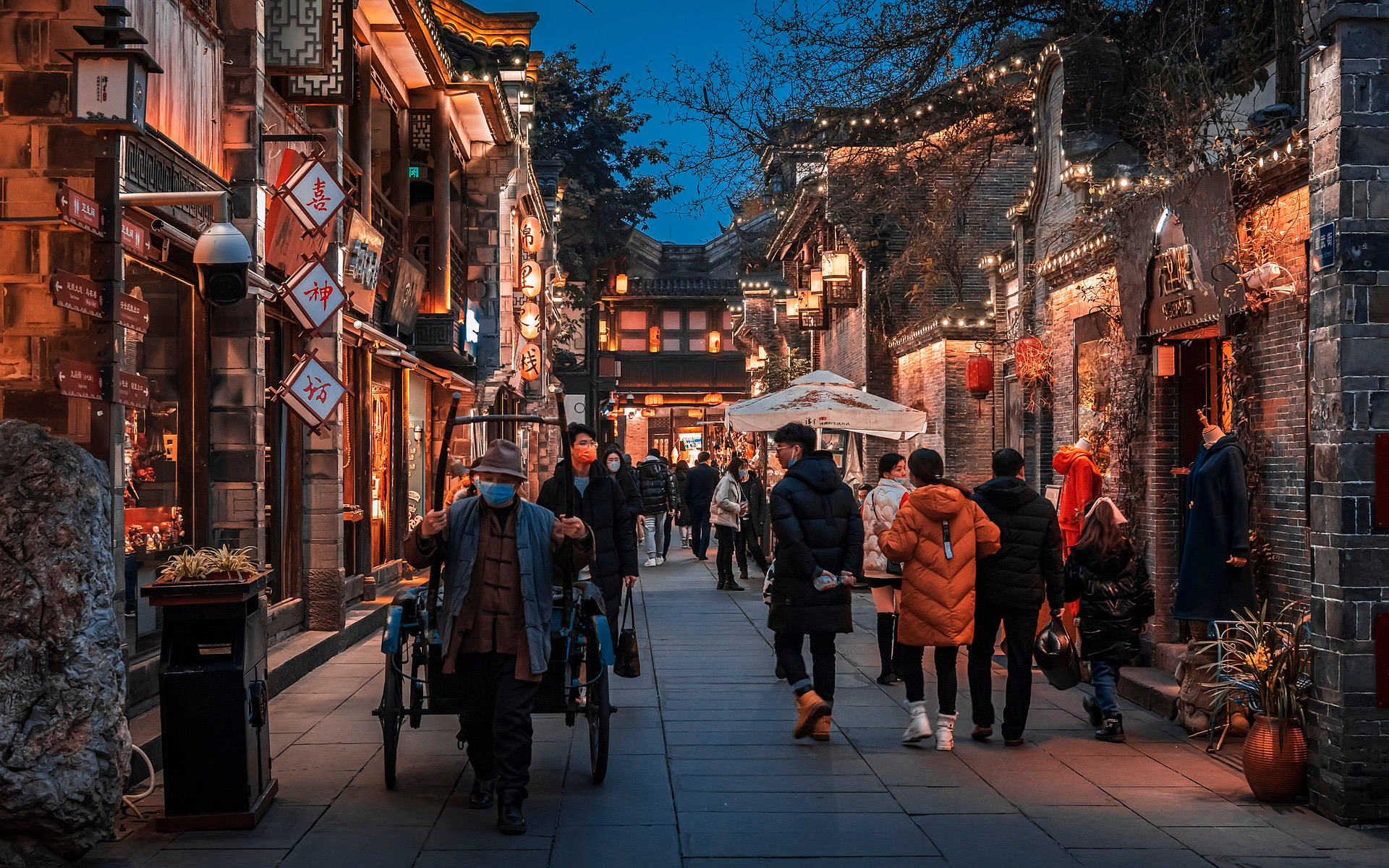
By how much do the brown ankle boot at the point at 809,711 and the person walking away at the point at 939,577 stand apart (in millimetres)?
586

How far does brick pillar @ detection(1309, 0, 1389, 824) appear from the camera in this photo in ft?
21.4

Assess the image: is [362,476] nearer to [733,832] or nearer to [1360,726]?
[733,832]

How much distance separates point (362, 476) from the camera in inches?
615

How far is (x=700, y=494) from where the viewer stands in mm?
23172

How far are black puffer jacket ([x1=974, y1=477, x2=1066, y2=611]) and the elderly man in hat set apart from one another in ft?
9.91

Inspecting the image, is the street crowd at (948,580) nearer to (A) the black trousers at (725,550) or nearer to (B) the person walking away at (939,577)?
(B) the person walking away at (939,577)

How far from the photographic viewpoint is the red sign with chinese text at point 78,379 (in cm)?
682

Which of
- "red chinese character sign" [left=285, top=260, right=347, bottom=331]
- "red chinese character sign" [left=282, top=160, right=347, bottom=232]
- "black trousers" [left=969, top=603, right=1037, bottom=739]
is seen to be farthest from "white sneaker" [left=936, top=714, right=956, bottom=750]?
"red chinese character sign" [left=282, top=160, right=347, bottom=232]

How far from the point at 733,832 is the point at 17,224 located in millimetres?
5356

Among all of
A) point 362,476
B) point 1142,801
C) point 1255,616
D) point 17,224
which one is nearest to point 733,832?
point 1142,801

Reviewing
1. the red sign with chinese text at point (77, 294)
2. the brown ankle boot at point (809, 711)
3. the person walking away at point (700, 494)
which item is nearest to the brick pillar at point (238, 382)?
the red sign with chinese text at point (77, 294)

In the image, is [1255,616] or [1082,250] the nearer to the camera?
[1255,616]

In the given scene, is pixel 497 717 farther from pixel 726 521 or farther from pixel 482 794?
pixel 726 521

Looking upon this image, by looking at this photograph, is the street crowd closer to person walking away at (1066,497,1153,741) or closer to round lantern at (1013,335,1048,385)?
person walking away at (1066,497,1153,741)
